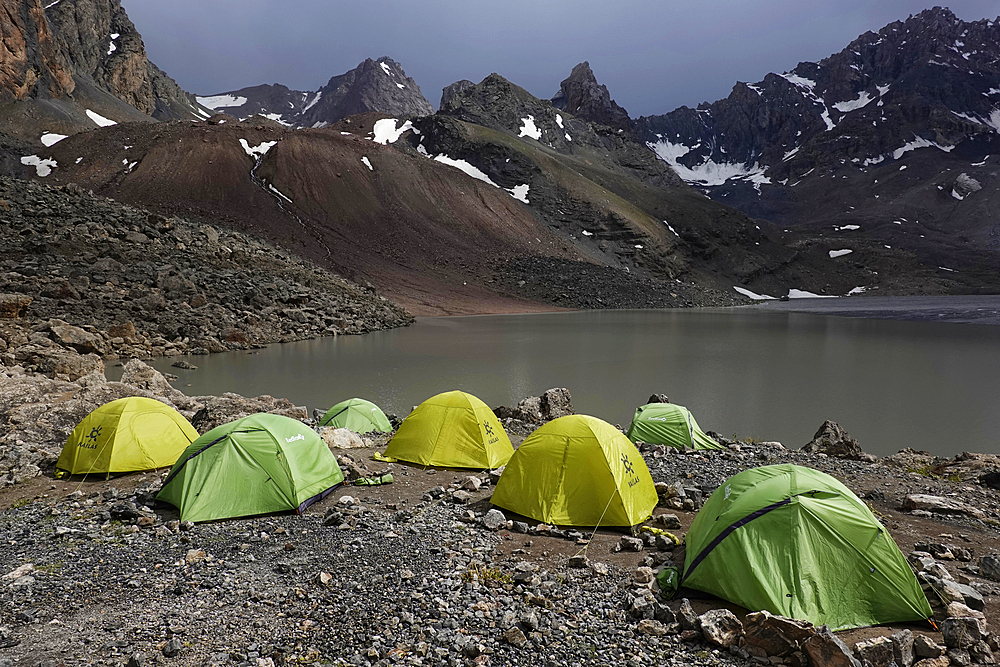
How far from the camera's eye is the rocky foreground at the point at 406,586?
4367mm

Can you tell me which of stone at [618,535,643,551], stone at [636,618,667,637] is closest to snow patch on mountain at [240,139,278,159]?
stone at [618,535,643,551]

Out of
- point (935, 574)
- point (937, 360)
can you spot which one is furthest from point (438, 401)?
point (937, 360)

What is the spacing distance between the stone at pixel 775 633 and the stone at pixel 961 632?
1.17 meters

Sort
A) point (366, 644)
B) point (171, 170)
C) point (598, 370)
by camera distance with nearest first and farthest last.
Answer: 1. point (366, 644)
2. point (598, 370)
3. point (171, 170)

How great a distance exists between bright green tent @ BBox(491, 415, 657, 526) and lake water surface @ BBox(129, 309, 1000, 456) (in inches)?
294

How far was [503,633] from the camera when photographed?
15.2ft

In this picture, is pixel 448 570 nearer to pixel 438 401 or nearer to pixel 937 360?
pixel 438 401

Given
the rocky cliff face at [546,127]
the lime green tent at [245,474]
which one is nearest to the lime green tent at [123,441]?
the lime green tent at [245,474]

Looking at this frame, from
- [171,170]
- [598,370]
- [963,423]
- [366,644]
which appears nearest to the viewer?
[366,644]

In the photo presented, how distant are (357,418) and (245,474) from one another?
17.7ft

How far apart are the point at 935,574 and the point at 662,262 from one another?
87756 mm

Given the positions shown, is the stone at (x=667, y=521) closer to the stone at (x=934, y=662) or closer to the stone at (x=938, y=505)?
the stone at (x=934, y=662)

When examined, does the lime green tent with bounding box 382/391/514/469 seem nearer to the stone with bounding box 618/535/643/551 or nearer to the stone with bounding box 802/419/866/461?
the stone with bounding box 618/535/643/551

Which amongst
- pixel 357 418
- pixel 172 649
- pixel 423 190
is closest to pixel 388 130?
pixel 423 190
